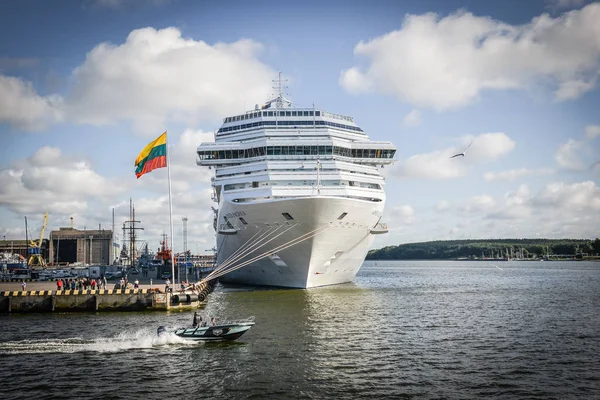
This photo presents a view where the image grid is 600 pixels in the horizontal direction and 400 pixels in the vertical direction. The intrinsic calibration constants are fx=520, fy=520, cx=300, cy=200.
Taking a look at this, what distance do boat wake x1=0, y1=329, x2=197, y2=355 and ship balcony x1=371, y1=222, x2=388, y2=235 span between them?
25.2 m

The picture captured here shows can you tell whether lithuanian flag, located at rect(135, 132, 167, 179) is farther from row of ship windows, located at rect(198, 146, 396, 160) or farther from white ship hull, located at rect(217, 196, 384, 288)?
row of ship windows, located at rect(198, 146, 396, 160)

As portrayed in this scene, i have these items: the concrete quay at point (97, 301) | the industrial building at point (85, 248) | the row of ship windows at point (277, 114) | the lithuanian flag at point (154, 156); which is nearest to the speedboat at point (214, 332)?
the concrete quay at point (97, 301)

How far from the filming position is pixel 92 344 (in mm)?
25062

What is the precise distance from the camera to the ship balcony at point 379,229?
1863 inches

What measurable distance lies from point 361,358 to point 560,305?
86.1 feet

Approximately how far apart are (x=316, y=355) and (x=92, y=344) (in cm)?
1106

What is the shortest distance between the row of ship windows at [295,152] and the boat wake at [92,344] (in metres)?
23.0

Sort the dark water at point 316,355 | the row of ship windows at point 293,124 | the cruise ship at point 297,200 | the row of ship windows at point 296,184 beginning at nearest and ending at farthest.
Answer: the dark water at point 316,355 < the cruise ship at point 297,200 < the row of ship windows at point 296,184 < the row of ship windows at point 293,124

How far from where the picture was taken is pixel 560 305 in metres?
41.1

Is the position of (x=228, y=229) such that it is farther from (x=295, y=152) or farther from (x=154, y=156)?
(x=154, y=156)

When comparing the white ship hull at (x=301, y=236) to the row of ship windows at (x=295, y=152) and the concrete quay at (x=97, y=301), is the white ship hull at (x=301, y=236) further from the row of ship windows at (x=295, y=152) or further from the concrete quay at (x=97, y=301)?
the concrete quay at (x=97, y=301)

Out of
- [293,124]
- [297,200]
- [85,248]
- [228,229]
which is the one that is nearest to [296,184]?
[297,200]

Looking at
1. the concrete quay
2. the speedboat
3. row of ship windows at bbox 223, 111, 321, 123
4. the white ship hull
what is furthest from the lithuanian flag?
row of ship windows at bbox 223, 111, 321, 123

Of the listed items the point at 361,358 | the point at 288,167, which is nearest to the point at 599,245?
the point at 288,167
